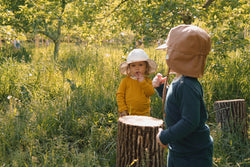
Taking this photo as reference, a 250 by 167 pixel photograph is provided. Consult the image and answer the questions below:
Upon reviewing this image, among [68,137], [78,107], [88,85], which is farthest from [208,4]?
[68,137]

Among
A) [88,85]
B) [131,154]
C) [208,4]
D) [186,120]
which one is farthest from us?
[208,4]

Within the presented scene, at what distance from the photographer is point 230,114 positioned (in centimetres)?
360

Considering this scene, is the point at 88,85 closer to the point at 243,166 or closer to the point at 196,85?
the point at 243,166

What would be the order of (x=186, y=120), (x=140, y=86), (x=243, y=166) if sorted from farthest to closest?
(x=140, y=86) < (x=243, y=166) < (x=186, y=120)

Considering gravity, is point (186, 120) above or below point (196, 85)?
below

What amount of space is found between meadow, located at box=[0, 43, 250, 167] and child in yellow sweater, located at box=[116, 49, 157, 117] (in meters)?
0.44

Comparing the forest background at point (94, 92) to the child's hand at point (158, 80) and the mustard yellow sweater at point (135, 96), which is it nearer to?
the mustard yellow sweater at point (135, 96)

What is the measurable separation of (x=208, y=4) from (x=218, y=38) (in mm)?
1767

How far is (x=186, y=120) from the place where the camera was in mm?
1682

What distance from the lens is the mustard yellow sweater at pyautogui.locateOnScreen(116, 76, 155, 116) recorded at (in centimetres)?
334

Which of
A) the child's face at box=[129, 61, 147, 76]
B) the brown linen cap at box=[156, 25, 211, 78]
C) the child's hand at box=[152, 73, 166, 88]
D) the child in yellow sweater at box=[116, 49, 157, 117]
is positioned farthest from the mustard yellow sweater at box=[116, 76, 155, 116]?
the brown linen cap at box=[156, 25, 211, 78]

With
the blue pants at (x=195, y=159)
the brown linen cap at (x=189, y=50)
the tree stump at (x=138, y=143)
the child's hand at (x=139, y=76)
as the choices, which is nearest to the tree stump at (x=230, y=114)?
the child's hand at (x=139, y=76)

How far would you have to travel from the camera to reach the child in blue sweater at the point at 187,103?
5.58 feet

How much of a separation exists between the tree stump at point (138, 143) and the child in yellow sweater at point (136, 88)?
0.61 meters
